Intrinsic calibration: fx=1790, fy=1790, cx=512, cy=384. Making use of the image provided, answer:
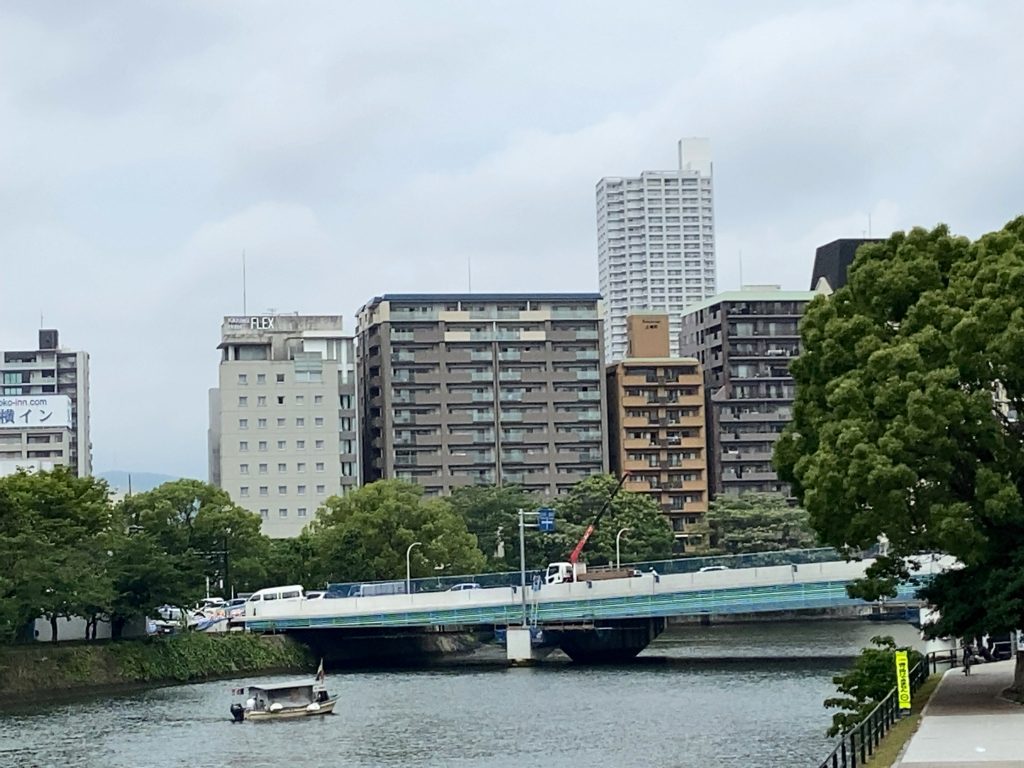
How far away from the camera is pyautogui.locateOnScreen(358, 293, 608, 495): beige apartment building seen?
143 meters

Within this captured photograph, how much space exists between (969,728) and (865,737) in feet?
13.1

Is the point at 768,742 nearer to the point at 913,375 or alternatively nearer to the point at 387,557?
the point at 913,375

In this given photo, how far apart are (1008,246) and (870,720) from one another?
12.4 m

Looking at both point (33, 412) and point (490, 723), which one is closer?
point (490, 723)

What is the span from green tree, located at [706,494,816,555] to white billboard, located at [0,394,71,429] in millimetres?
66163

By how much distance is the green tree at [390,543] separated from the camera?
100 meters

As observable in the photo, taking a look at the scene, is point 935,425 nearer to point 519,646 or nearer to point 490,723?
point 490,723

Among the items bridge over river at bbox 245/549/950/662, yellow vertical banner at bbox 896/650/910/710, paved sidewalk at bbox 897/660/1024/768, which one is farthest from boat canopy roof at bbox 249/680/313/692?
yellow vertical banner at bbox 896/650/910/710

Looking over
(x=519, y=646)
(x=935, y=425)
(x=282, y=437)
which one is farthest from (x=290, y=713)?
(x=282, y=437)

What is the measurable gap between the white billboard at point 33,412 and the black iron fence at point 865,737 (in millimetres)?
136270

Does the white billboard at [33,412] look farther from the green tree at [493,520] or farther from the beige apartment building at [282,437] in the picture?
the green tree at [493,520]

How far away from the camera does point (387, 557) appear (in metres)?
100

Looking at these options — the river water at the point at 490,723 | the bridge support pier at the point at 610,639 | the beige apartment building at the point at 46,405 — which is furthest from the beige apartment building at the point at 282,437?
the river water at the point at 490,723

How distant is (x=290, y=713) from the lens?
6084cm
